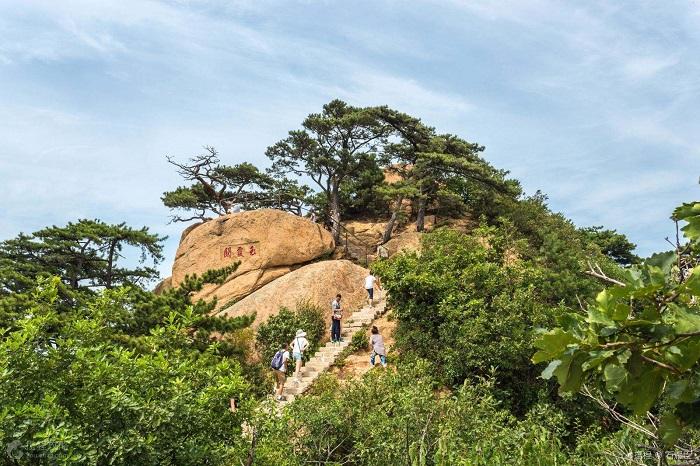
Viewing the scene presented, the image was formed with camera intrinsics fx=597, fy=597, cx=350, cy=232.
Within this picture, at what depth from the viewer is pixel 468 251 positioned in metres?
16.1

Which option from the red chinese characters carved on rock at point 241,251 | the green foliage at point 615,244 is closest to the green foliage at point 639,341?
the red chinese characters carved on rock at point 241,251

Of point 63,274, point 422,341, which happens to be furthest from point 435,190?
point 63,274

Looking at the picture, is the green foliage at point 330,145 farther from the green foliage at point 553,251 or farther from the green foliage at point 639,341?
the green foliage at point 639,341

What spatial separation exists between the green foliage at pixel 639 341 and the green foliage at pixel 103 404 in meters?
4.30

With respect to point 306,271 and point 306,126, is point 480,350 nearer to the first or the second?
point 306,271

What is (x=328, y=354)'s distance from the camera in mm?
17156

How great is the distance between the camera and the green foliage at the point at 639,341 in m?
2.02

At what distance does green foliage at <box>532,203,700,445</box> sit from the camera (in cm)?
202

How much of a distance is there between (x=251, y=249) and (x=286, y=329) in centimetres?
759

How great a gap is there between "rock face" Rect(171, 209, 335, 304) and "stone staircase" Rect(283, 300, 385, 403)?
6.07 m

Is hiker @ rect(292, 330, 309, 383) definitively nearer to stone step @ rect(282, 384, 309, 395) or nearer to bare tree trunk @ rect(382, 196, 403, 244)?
stone step @ rect(282, 384, 309, 395)

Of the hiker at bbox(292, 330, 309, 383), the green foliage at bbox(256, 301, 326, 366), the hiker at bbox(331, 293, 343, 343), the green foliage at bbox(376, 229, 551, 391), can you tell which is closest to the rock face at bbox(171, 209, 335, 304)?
the green foliage at bbox(256, 301, 326, 366)

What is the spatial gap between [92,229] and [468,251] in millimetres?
15722

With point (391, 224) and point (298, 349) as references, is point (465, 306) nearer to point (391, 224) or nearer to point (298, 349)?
point (298, 349)
